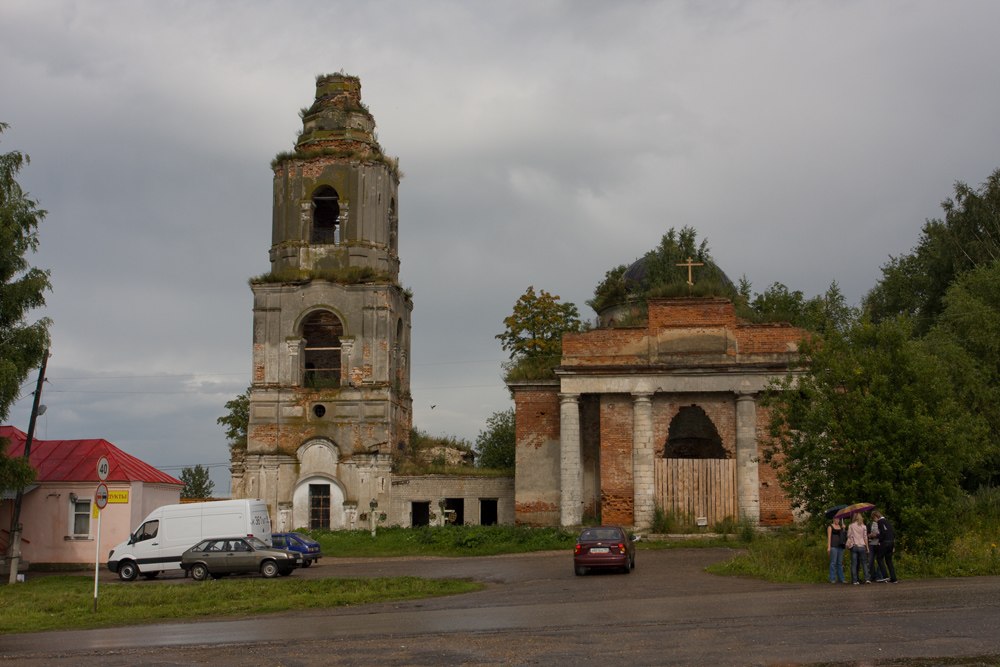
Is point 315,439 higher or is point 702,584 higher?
point 315,439

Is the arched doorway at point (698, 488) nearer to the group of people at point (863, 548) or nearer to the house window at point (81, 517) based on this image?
the group of people at point (863, 548)

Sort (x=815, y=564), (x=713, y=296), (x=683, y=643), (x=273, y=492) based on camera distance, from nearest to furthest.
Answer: (x=683, y=643) → (x=815, y=564) → (x=713, y=296) → (x=273, y=492)

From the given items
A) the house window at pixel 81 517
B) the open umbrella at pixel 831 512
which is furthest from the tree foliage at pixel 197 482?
the open umbrella at pixel 831 512

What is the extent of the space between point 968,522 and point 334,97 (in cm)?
2844

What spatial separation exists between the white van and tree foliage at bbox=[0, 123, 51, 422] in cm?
539

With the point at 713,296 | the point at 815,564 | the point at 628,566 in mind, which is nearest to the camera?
the point at 815,564

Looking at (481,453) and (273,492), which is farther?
(481,453)

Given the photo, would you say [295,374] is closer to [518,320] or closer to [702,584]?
[518,320]

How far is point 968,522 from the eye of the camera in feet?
85.0

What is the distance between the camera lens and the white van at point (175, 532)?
1097 inches

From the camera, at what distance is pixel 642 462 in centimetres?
3381

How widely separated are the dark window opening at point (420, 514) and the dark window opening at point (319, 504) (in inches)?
123

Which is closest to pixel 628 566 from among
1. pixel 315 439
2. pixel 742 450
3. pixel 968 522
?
pixel 968 522

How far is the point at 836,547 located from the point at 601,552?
5623mm
